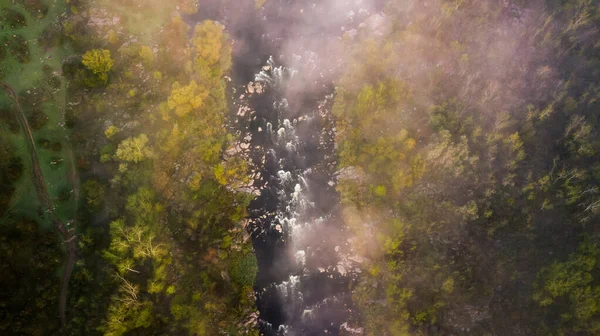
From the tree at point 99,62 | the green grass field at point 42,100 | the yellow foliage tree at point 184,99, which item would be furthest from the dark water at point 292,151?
the green grass field at point 42,100

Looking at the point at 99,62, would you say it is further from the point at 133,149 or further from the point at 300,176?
the point at 300,176

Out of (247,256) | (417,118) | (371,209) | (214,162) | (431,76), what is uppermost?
(431,76)

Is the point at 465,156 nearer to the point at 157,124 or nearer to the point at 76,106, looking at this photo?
the point at 157,124

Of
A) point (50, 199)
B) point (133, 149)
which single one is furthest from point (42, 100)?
point (133, 149)

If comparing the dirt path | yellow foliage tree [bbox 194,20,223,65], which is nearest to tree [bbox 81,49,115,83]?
the dirt path

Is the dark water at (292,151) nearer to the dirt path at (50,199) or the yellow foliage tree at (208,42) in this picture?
the yellow foliage tree at (208,42)

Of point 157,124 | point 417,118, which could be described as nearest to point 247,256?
point 157,124
